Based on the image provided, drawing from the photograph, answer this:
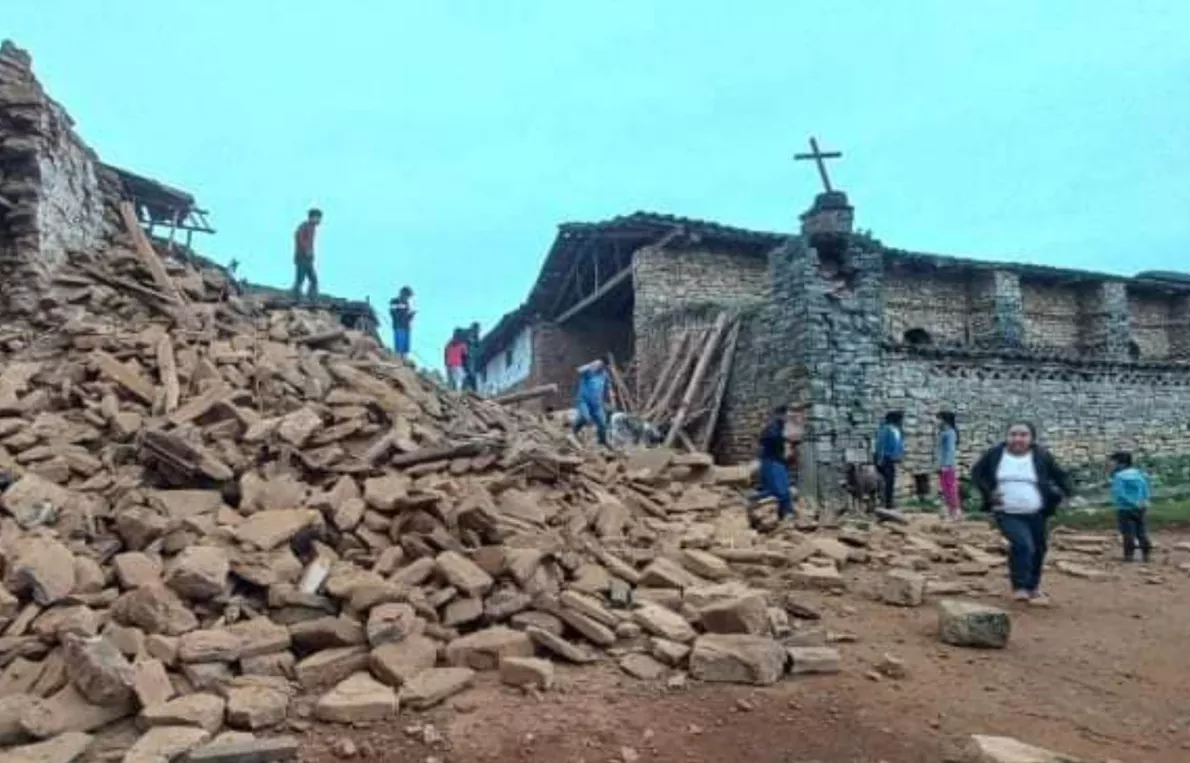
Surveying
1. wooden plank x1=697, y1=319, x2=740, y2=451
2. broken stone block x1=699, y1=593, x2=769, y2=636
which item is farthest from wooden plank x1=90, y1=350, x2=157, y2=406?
wooden plank x1=697, y1=319, x2=740, y2=451

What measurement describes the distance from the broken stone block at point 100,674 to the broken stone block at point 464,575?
1.78m

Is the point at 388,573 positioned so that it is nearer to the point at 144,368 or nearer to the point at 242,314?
the point at 144,368

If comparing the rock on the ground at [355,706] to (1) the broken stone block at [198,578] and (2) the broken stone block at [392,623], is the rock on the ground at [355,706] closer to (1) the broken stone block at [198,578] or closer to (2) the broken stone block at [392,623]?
(2) the broken stone block at [392,623]

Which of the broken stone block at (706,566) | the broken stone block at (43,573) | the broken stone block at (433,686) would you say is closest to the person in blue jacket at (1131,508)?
the broken stone block at (706,566)

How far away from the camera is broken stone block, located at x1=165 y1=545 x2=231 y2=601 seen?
494 cm

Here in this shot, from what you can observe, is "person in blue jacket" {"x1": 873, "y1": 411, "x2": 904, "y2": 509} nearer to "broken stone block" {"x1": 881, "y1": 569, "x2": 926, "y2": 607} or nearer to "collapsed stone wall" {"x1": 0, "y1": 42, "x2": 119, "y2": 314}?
"broken stone block" {"x1": 881, "y1": 569, "x2": 926, "y2": 607}

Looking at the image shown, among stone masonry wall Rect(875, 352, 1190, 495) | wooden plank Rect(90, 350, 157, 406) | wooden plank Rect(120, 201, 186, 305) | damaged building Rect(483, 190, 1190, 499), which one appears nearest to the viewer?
wooden plank Rect(90, 350, 157, 406)

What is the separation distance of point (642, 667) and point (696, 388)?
34.9 feet

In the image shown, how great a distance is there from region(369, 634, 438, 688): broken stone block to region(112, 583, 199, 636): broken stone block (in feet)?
3.64

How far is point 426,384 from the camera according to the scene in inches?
402

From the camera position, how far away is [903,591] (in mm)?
6227

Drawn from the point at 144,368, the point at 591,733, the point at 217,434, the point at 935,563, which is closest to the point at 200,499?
the point at 217,434

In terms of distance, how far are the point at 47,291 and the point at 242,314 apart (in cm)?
205

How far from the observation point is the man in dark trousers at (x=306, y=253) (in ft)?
46.5
